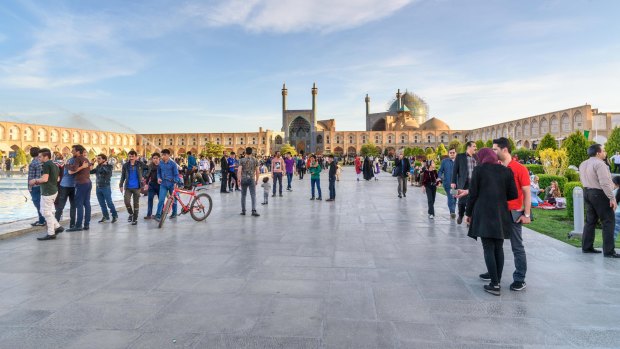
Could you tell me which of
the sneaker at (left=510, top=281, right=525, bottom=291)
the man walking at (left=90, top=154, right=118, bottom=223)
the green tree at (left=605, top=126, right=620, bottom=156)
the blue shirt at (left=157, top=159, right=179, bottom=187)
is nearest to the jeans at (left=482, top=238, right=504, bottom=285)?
the sneaker at (left=510, top=281, right=525, bottom=291)

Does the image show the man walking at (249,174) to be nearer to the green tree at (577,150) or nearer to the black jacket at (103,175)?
the black jacket at (103,175)

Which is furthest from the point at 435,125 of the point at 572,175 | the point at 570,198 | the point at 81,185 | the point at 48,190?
the point at 48,190

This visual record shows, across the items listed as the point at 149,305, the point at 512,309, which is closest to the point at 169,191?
the point at 149,305

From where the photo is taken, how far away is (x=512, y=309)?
3.16 metres

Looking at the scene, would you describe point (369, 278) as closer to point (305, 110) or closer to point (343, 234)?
point (343, 234)

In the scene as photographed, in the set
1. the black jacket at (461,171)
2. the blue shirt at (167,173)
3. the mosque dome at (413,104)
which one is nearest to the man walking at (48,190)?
the blue shirt at (167,173)

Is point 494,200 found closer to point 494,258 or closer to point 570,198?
point 494,258

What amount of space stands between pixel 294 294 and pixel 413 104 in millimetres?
89953

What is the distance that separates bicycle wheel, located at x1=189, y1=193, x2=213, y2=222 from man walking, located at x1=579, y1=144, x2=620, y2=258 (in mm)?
6061

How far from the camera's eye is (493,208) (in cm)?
353

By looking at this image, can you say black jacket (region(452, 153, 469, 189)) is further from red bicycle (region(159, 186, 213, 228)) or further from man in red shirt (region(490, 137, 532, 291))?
red bicycle (region(159, 186, 213, 228))

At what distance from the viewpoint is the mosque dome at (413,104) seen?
88875mm

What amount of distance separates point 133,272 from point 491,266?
349 cm

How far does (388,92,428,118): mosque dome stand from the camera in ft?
292
